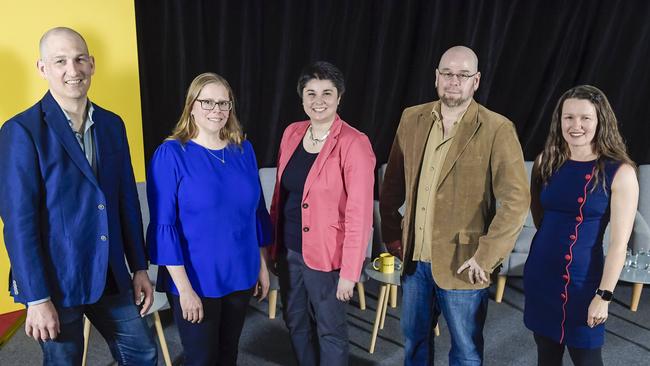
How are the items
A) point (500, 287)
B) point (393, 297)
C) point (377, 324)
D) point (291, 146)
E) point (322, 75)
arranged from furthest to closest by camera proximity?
point (500, 287) → point (393, 297) → point (377, 324) → point (291, 146) → point (322, 75)

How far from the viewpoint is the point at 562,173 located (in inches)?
78.4

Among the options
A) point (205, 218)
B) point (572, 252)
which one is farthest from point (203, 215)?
point (572, 252)

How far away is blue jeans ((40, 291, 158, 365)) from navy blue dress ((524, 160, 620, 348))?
1423 mm

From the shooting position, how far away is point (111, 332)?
186 centimetres

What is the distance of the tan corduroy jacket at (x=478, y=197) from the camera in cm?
193

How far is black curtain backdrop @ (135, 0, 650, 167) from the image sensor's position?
374 centimetres

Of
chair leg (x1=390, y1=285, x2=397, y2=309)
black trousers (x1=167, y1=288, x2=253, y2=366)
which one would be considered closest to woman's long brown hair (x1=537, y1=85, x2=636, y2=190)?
black trousers (x1=167, y1=288, x2=253, y2=366)

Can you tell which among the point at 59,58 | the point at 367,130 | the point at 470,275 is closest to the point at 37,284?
the point at 59,58

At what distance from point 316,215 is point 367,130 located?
2.30m

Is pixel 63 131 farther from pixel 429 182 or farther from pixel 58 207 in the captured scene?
pixel 429 182

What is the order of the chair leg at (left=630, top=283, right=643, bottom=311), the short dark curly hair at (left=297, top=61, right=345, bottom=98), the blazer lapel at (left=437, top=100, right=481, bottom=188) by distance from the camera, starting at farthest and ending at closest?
the chair leg at (left=630, top=283, right=643, bottom=311) → the short dark curly hair at (left=297, top=61, right=345, bottom=98) → the blazer lapel at (left=437, top=100, right=481, bottom=188)

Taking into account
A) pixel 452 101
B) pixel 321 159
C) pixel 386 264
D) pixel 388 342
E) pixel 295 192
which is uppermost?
pixel 452 101

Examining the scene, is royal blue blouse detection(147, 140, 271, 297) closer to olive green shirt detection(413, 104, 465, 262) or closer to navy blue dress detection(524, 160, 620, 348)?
olive green shirt detection(413, 104, 465, 262)

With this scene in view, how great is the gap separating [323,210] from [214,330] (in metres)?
0.59
